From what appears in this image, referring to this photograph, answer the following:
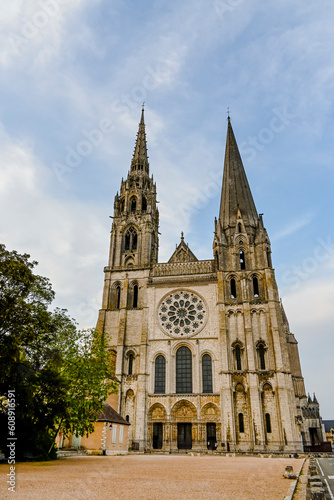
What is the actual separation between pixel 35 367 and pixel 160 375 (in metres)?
20.4

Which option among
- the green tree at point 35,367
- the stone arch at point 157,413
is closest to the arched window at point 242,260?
the stone arch at point 157,413

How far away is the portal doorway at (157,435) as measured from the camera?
3450 centimetres

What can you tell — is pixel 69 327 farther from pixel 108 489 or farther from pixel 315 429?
pixel 315 429

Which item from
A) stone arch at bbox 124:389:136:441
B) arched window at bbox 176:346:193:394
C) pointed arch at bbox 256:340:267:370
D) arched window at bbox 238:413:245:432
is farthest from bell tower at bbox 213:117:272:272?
stone arch at bbox 124:389:136:441

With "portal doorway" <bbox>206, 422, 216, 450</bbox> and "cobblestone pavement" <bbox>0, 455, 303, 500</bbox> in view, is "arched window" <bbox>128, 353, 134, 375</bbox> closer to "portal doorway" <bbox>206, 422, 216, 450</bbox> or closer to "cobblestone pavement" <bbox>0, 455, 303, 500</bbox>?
"portal doorway" <bbox>206, 422, 216, 450</bbox>

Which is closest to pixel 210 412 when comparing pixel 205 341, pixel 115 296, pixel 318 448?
pixel 205 341

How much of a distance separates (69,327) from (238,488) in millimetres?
13497

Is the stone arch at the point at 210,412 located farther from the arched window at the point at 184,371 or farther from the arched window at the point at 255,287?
the arched window at the point at 255,287

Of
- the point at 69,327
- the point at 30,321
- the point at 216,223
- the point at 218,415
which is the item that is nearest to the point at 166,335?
the point at 218,415

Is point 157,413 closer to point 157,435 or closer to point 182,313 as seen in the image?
point 157,435

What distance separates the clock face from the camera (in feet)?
126

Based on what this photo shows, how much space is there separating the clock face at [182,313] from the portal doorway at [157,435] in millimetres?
8324

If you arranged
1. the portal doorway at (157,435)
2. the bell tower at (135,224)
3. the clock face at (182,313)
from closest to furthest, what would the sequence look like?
the portal doorway at (157,435) → the clock face at (182,313) → the bell tower at (135,224)

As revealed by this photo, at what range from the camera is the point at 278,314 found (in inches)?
1451
